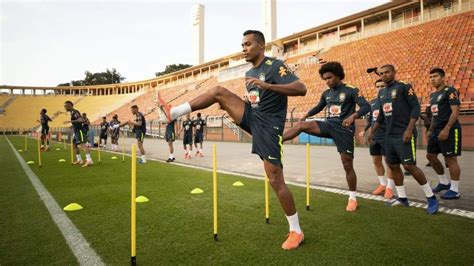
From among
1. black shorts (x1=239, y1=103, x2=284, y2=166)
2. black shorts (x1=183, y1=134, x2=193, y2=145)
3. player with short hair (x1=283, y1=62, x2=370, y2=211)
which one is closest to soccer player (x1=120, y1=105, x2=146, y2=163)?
black shorts (x1=183, y1=134, x2=193, y2=145)

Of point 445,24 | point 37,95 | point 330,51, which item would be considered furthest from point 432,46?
point 37,95

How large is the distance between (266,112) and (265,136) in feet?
0.85

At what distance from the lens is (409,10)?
2883 cm

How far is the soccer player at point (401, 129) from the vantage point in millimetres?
4191

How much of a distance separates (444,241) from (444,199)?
2.27m

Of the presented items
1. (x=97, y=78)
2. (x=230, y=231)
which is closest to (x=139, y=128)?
(x=230, y=231)

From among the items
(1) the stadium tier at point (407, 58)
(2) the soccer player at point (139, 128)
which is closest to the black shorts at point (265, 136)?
(2) the soccer player at point (139, 128)

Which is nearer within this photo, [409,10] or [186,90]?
[409,10]

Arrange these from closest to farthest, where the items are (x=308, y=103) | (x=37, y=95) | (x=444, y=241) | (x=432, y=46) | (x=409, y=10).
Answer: (x=444, y=241) → (x=432, y=46) → (x=308, y=103) → (x=409, y=10) → (x=37, y=95)

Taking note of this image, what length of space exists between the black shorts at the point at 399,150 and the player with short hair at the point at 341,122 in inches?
22.8

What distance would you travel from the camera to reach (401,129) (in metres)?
4.32

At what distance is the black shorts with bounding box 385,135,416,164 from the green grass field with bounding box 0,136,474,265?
74 cm

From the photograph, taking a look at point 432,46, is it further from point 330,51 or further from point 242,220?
point 242,220

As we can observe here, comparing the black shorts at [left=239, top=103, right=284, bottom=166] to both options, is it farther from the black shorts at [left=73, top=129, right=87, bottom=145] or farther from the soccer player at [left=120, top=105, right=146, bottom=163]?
the black shorts at [left=73, top=129, right=87, bottom=145]
